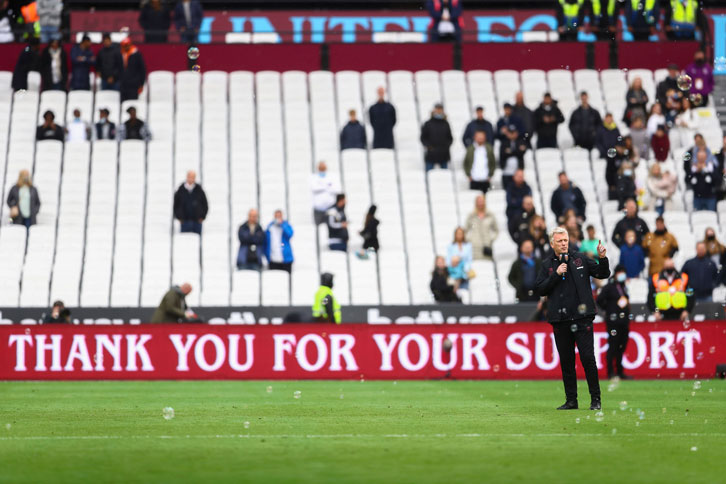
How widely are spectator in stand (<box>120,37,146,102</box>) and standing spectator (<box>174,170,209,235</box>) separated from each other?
5.66 metres

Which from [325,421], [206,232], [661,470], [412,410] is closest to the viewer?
[661,470]

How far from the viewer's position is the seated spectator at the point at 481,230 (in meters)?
27.5

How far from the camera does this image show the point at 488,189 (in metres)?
30.9

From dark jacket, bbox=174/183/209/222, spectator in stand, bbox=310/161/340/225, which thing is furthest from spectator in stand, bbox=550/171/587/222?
dark jacket, bbox=174/183/209/222

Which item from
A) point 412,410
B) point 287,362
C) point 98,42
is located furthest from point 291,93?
point 412,410

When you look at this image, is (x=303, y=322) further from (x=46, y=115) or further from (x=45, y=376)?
(x=46, y=115)

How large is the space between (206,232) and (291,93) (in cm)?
609

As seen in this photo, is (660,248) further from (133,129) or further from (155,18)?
(155,18)

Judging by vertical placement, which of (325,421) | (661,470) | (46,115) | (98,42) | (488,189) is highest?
(98,42)

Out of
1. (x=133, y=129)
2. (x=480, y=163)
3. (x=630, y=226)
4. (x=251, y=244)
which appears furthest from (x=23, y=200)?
(x=630, y=226)

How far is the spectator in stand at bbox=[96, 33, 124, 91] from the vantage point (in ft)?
108

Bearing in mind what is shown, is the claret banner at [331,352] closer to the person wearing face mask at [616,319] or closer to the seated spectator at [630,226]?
the person wearing face mask at [616,319]

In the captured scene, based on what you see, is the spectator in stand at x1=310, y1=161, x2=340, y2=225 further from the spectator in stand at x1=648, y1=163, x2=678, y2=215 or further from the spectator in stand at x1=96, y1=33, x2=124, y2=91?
the spectator in stand at x1=648, y1=163, x2=678, y2=215

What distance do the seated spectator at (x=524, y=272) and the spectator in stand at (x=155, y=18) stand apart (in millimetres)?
13023
